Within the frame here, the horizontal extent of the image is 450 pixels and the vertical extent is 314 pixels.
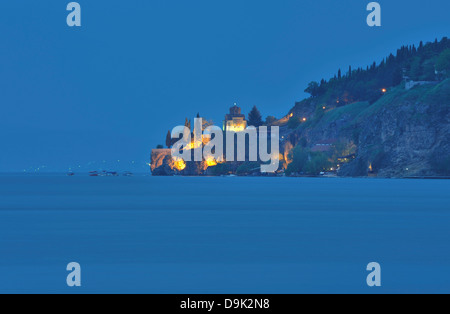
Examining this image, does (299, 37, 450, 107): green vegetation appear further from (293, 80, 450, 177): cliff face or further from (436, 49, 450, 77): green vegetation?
(293, 80, 450, 177): cliff face

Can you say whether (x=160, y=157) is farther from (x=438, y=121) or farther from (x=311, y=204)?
(x=311, y=204)

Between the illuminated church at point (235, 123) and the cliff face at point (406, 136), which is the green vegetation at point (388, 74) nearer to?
the cliff face at point (406, 136)

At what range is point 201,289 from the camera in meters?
15.6

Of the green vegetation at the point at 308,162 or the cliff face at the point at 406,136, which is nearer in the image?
the cliff face at the point at 406,136

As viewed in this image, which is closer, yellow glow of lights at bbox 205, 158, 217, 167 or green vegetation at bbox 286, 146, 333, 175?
green vegetation at bbox 286, 146, 333, 175

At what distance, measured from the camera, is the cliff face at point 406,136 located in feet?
369

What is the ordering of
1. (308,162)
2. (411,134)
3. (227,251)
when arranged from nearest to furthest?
(227,251) < (411,134) < (308,162)

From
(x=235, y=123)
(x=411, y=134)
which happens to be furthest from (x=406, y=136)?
(x=235, y=123)

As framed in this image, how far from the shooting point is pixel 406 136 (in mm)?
115000

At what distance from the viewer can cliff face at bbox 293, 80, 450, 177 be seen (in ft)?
369

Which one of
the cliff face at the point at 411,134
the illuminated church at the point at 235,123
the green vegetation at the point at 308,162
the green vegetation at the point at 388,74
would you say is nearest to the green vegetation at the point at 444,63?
the green vegetation at the point at 388,74

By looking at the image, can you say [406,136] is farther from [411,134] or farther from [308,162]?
[308,162]

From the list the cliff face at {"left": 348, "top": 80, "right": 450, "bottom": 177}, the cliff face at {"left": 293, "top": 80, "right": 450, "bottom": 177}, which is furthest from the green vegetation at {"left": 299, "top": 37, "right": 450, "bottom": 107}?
the cliff face at {"left": 348, "top": 80, "right": 450, "bottom": 177}

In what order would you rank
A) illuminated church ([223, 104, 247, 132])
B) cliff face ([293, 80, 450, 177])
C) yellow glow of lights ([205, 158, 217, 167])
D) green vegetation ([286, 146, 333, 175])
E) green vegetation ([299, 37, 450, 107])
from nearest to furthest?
1. cliff face ([293, 80, 450, 177])
2. green vegetation ([286, 146, 333, 175])
3. green vegetation ([299, 37, 450, 107])
4. yellow glow of lights ([205, 158, 217, 167])
5. illuminated church ([223, 104, 247, 132])
